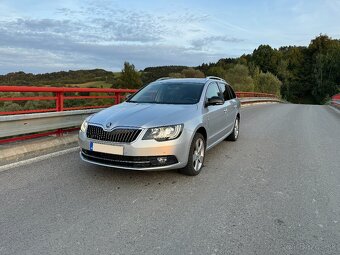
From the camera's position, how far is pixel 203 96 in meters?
6.21

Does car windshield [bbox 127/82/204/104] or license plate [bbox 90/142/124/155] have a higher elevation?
car windshield [bbox 127/82/204/104]

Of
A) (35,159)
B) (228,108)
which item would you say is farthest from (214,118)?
(35,159)

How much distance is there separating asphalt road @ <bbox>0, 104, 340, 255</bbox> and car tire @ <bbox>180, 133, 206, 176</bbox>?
0.13 m

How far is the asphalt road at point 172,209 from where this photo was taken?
3.25 meters

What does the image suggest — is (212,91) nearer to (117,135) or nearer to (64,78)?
(117,135)

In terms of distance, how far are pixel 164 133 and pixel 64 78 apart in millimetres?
38014

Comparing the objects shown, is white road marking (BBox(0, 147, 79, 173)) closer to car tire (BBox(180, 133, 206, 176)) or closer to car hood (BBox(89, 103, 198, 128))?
car hood (BBox(89, 103, 198, 128))

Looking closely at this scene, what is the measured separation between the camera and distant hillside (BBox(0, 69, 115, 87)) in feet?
74.3

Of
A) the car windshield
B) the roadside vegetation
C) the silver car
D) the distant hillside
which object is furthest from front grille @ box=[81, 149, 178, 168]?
the roadside vegetation

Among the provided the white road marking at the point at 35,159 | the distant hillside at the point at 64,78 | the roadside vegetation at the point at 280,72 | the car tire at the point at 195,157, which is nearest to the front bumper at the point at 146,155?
the car tire at the point at 195,157

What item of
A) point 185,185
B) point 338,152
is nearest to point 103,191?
point 185,185

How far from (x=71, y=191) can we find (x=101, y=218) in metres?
1.02

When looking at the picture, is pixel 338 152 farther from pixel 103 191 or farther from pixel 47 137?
pixel 47 137

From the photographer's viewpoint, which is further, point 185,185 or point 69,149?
point 69,149
